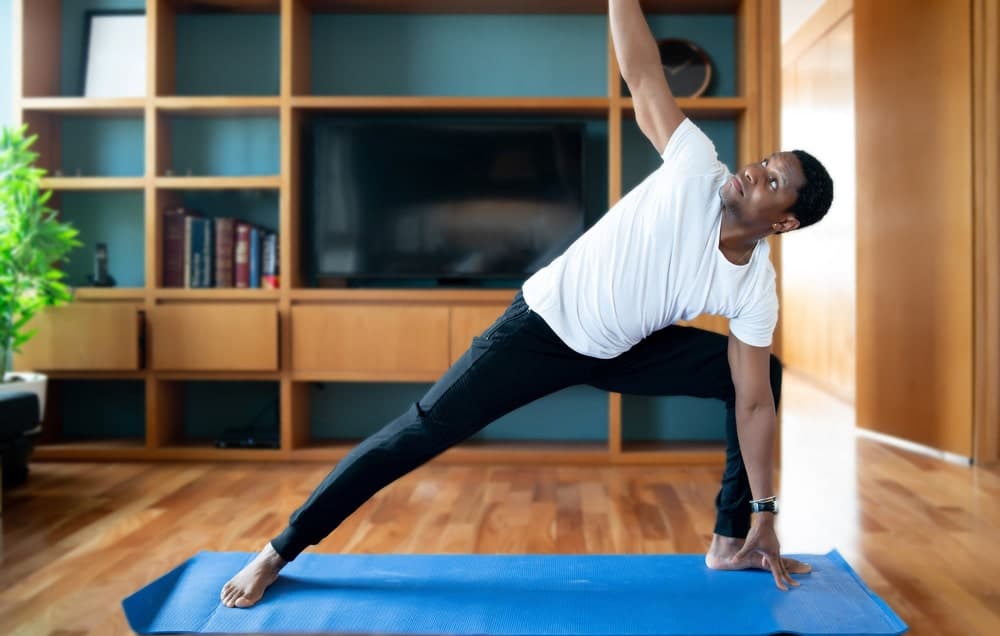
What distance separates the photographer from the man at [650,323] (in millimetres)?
1813

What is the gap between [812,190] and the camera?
1716mm

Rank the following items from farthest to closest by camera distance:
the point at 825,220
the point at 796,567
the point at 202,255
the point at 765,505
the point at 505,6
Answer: the point at 825,220 < the point at 505,6 < the point at 202,255 < the point at 796,567 < the point at 765,505

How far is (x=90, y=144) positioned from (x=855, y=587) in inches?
139

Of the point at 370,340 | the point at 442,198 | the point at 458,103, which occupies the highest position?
the point at 458,103

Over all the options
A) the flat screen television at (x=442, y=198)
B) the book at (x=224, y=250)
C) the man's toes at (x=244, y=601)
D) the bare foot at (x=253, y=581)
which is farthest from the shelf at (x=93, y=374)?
the man's toes at (x=244, y=601)

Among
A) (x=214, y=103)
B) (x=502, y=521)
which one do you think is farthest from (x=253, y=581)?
(x=214, y=103)

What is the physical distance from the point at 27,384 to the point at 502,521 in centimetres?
193

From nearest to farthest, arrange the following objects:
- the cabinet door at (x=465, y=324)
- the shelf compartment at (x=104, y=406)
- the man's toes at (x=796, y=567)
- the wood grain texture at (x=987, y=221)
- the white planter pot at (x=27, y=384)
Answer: the man's toes at (x=796, y=567)
the white planter pot at (x=27, y=384)
the wood grain texture at (x=987, y=221)
the cabinet door at (x=465, y=324)
the shelf compartment at (x=104, y=406)

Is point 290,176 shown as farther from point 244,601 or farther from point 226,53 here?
point 244,601

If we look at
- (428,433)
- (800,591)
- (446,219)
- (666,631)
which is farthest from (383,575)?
(446,219)

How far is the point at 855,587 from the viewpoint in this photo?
1.96 meters

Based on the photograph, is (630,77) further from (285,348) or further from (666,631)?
(285,348)

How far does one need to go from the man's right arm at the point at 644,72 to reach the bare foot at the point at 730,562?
3.04ft

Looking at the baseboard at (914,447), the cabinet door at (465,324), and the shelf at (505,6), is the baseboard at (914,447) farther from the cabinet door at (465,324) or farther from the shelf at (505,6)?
the shelf at (505,6)
